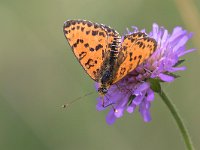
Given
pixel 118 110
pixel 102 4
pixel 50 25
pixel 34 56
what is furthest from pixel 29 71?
pixel 118 110

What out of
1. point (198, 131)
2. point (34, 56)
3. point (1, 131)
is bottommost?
point (198, 131)

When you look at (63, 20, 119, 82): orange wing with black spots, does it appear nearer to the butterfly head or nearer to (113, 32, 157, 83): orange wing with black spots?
the butterfly head

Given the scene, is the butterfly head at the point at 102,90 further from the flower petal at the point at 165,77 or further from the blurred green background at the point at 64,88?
the blurred green background at the point at 64,88

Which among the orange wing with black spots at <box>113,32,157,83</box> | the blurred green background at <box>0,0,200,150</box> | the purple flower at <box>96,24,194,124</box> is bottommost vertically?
the blurred green background at <box>0,0,200,150</box>

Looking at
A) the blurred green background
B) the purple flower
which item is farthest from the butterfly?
the blurred green background

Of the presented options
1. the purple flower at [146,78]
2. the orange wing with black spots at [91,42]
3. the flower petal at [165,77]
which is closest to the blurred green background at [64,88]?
the purple flower at [146,78]

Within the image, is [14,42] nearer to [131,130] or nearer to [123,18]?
[123,18]

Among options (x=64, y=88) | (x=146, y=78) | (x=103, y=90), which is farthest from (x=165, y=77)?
(x=64, y=88)
